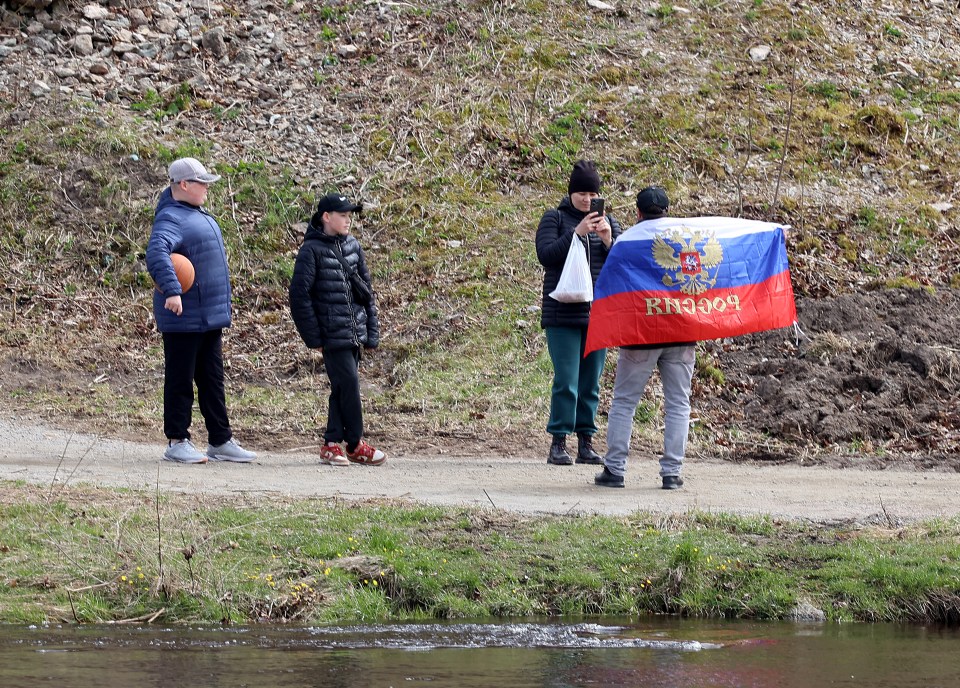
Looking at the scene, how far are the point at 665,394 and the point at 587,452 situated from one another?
135 centimetres

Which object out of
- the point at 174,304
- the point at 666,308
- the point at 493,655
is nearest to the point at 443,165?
the point at 174,304

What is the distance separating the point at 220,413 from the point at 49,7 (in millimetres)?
11154

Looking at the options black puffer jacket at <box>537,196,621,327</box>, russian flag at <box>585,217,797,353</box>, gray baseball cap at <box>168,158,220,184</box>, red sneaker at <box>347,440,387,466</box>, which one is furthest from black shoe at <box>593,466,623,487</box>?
gray baseball cap at <box>168,158,220,184</box>

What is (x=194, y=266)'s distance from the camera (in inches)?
369

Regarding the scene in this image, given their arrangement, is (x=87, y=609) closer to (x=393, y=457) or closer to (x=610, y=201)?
(x=393, y=457)

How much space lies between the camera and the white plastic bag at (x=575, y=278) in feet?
30.2

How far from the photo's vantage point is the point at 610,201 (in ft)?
52.5

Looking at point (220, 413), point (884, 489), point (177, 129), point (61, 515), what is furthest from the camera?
point (177, 129)

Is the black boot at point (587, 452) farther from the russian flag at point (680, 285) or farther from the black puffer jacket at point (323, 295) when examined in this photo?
the black puffer jacket at point (323, 295)

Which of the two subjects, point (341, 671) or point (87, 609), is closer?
point (341, 671)

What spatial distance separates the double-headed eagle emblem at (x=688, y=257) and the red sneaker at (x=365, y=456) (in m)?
2.59

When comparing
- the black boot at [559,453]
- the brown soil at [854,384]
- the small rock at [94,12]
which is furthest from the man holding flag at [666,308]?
the small rock at [94,12]

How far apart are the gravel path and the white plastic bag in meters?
1.26

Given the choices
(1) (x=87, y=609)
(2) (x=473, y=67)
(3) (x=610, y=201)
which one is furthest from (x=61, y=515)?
(2) (x=473, y=67)
